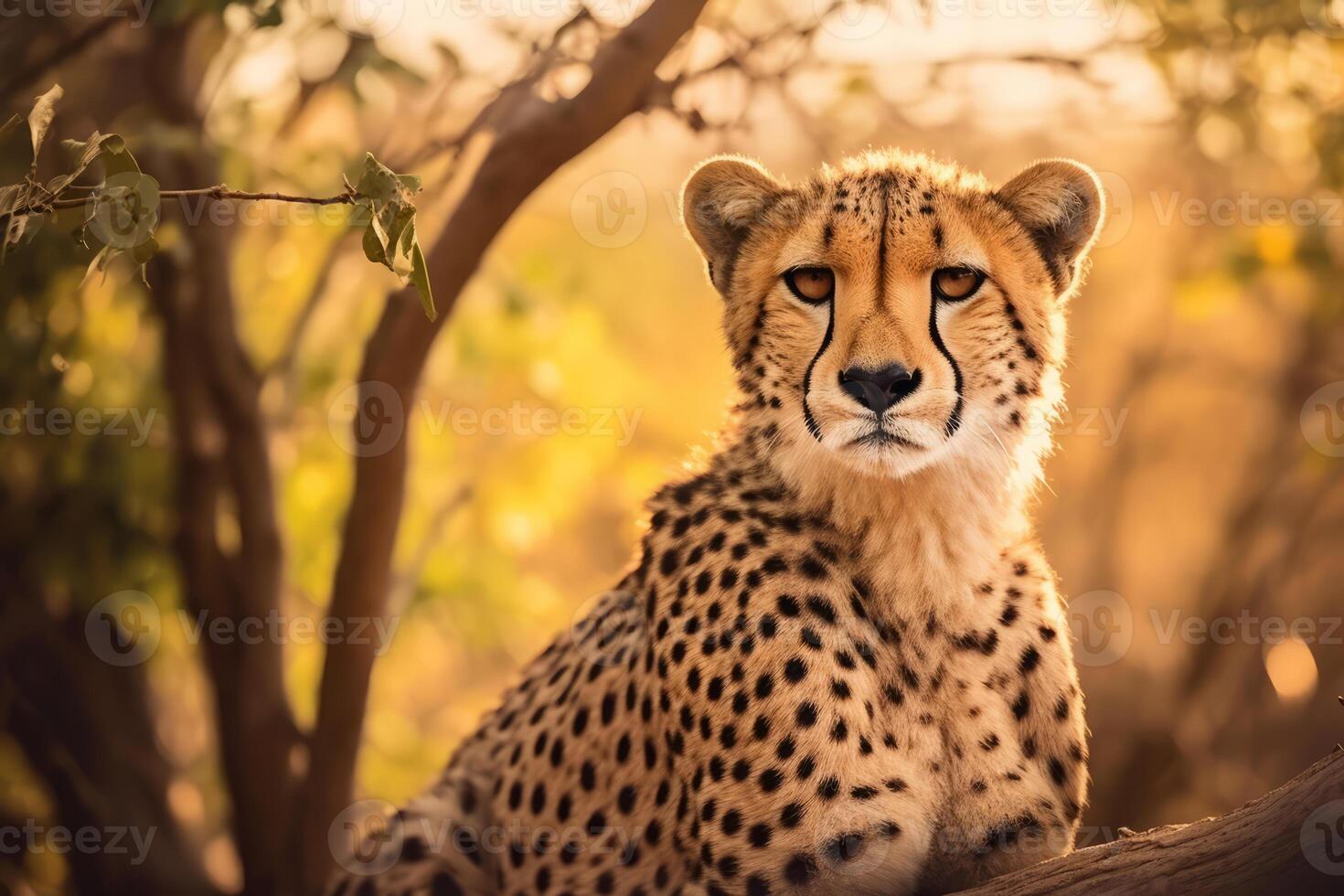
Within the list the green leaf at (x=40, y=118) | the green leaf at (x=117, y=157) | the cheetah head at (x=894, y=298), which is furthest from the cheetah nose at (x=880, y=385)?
the green leaf at (x=40, y=118)

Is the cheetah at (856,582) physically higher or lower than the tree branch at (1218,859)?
higher

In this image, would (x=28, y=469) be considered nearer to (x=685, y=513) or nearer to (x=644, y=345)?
(x=685, y=513)

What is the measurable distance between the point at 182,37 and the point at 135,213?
2.36 metres

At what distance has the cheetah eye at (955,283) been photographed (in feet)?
8.67

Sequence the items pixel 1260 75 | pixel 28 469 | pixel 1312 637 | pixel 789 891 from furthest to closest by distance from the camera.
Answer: pixel 1312 637, pixel 1260 75, pixel 28 469, pixel 789 891

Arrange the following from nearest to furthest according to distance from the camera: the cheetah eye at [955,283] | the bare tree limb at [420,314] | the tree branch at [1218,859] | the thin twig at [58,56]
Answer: the tree branch at [1218,859] → the cheetah eye at [955,283] → the bare tree limb at [420,314] → the thin twig at [58,56]

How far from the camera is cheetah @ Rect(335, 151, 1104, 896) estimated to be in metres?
2.54

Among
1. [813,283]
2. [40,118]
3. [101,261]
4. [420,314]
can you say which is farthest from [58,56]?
[813,283]

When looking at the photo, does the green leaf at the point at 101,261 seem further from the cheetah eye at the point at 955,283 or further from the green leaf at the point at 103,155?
the cheetah eye at the point at 955,283

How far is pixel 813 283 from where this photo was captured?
8.84 feet

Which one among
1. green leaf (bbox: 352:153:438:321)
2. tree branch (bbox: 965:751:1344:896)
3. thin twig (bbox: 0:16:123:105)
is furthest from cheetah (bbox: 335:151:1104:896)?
thin twig (bbox: 0:16:123:105)

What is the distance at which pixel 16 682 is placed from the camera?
15.6 feet

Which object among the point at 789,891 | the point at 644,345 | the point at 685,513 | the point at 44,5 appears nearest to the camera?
the point at 789,891

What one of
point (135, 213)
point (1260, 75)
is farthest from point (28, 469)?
point (1260, 75)
